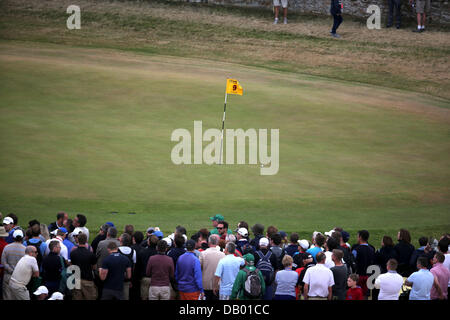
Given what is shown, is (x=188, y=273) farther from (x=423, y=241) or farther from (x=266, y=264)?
(x=423, y=241)

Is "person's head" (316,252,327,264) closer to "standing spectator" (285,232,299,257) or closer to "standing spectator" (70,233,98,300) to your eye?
"standing spectator" (285,232,299,257)

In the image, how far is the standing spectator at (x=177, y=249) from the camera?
10242 mm

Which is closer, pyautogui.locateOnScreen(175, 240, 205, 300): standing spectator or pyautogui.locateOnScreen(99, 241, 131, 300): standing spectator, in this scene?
pyautogui.locateOnScreen(99, 241, 131, 300): standing spectator

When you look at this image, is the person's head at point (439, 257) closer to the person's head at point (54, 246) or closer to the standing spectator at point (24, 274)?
the person's head at point (54, 246)

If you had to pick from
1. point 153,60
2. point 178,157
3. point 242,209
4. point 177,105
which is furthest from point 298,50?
point 242,209

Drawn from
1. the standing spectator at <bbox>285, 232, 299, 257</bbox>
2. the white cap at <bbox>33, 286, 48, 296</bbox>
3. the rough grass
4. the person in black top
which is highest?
the person in black top

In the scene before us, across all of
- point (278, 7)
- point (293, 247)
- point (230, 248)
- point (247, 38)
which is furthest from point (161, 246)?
point (278, 7)

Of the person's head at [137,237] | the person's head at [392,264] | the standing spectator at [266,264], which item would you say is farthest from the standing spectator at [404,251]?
the person's head at [137,237]

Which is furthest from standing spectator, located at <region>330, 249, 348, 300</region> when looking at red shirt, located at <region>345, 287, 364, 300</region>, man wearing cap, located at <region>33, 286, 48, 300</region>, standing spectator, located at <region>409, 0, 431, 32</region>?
standing spectator, located at <region>409, 0, 431, 32</region>

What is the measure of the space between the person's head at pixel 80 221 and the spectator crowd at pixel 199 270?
0.82m

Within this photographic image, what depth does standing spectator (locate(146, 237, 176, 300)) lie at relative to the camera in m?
9.86

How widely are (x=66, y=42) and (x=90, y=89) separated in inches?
320

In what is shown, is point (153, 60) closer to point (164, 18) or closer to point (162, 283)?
point (164, 18)

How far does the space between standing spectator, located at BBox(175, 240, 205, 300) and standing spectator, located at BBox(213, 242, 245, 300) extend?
31 cm
